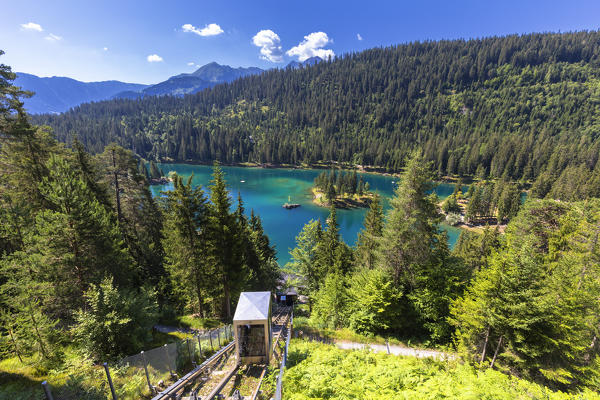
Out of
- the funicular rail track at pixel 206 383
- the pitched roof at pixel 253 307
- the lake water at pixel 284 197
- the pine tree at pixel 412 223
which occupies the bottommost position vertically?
the lake water at pixel 284 197

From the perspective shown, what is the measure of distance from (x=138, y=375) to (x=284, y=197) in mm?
86489

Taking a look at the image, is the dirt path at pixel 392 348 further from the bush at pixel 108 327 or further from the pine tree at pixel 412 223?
the bush at pixel 108 327

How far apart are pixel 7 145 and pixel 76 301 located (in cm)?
1210

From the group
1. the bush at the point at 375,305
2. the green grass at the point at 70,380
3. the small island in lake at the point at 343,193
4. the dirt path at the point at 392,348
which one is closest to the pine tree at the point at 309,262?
the bush at the point at 375,305

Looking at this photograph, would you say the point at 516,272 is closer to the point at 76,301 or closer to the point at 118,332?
the point at 118,332

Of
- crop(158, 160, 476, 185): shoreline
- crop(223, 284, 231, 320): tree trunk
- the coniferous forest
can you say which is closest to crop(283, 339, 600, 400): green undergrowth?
the coniferous forest

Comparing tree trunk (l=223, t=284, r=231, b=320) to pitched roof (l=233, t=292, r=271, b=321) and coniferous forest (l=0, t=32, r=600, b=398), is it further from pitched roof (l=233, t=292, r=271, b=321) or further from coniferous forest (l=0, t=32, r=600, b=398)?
pitched roof (l=233, t=292, r=271, b=321)

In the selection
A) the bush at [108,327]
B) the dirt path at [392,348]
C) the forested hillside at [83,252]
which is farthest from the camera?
the dirt path at [392,348]

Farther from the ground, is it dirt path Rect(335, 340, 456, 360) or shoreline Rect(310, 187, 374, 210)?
dirt path Rect(335, 340, 456, 360)

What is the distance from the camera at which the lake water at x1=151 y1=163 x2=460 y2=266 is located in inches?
2525

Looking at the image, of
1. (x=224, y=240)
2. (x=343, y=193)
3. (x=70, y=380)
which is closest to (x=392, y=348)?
(x=224, y=240)

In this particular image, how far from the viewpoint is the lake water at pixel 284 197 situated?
210ft

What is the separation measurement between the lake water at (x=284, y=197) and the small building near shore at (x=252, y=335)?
2965cm

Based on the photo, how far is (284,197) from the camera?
94.3 m
